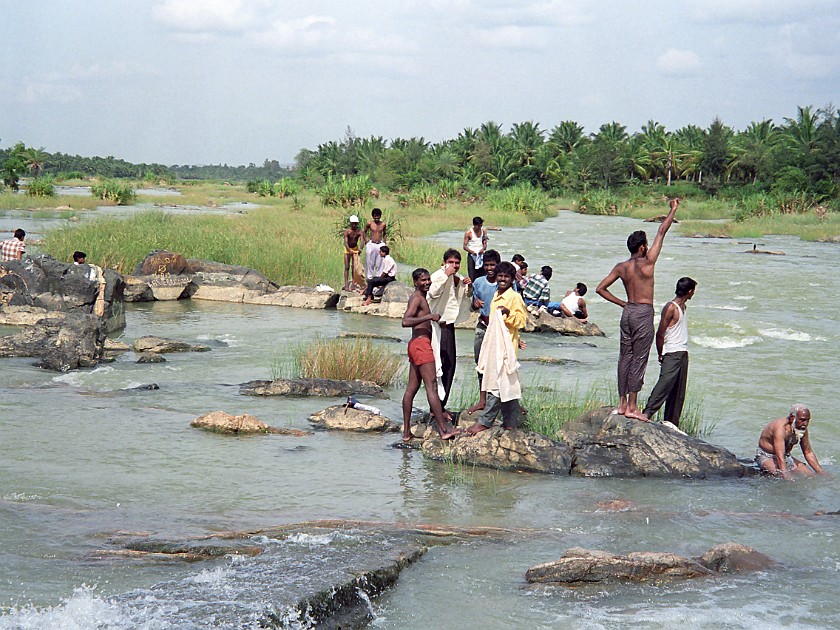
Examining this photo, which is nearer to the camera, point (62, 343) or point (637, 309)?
point (637, 309)

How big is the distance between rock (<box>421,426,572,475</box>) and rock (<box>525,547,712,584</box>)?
2094 mm

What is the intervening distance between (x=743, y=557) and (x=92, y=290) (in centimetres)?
1117

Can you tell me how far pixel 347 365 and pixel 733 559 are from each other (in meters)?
5.79

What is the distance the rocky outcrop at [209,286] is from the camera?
55.7 feet

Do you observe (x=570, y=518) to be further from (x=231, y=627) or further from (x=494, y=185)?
(x=494, y=185)

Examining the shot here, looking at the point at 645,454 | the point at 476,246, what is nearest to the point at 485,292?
the point at 645,454

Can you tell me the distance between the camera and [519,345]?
8203 millimetres

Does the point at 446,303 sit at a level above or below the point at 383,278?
above

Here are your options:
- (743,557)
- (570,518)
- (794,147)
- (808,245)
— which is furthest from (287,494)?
(794,147)

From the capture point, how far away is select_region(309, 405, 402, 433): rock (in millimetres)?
8742

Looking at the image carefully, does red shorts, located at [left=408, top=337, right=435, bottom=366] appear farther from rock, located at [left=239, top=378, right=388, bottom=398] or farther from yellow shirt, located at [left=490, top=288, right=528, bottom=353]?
rock, located at [left=239, top=378, right=388, bottom=398]

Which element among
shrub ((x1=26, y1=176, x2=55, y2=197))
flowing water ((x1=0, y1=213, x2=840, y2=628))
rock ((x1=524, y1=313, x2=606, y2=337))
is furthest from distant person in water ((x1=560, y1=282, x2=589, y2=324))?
shrub ((x1=26, y1=176, x2=55, y2=197))

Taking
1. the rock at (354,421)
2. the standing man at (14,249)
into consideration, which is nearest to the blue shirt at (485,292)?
the rock at (354,421)

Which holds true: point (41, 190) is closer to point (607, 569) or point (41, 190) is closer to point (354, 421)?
point (354, 421)
